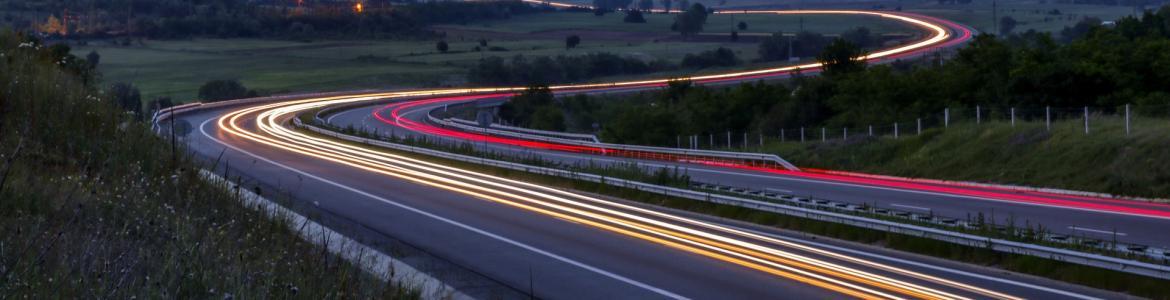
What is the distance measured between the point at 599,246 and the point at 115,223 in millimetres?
9148

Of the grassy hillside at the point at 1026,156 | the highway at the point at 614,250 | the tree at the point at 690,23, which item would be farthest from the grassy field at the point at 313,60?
the highway at the point at 614,250

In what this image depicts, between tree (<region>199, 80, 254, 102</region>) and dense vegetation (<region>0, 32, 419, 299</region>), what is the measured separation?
235 feet

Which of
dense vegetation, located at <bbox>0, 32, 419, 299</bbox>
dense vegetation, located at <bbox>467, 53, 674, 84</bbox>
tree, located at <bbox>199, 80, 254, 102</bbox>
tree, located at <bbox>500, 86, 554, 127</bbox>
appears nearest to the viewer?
dense vegetation, located at <bbox>0, 32, 419, 299</bbox>

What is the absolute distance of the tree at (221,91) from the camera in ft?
293

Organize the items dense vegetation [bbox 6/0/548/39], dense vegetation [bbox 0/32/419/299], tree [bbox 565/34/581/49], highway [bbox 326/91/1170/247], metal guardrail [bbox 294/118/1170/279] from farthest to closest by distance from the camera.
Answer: tree [bbox 565/34/581/49] → dense vegetation [bbox 6/0/548/39] → highway [bbox 326/91/1170/247] → metal guardrail [bbox 294/118/1170/279] → dense vegetation [bbox 0/32/419/299]

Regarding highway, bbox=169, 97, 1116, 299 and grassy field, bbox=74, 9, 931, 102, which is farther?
grassy field, bbox=74, 9, 931, 102

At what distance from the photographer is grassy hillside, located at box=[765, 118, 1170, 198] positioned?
28.1m

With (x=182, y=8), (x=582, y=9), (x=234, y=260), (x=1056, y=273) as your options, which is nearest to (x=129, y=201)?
(x=234, y=260)

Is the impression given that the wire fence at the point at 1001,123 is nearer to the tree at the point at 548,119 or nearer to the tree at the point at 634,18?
the tree at the point at 548,119

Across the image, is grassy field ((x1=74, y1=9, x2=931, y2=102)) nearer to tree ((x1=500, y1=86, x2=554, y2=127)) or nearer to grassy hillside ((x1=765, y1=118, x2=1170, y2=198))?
tree ((x1=500, y1=86, x2=554, y2=127))

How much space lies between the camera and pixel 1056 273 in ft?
48.6

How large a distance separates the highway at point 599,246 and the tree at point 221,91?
184ft

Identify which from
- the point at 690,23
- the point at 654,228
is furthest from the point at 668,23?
the point at 654,228

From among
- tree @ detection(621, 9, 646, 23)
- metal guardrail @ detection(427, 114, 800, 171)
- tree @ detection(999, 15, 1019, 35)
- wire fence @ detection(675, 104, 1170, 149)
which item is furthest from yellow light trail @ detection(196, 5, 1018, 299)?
tree @ detection(621, 9, 646, 23)
